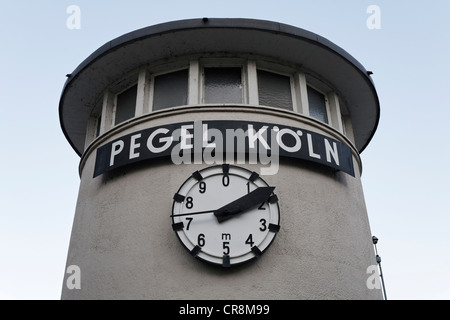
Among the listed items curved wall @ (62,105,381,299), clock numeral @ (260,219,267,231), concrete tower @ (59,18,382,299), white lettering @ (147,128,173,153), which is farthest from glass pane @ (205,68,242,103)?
clock numeral @ (260,219,267,231)

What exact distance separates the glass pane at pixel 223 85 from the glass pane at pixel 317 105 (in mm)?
1529

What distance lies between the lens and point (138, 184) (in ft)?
28.5

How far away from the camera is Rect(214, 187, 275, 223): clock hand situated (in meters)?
7.89

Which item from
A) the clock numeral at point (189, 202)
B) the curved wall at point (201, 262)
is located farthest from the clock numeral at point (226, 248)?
the clock numeral at point (189, 202)

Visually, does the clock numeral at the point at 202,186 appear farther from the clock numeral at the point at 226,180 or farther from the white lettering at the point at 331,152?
the white lettering at the point at 331,152

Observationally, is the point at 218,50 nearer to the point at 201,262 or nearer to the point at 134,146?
the point at 134,146

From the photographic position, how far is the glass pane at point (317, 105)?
1027cm

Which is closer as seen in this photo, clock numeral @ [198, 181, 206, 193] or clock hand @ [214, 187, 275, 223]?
clock hand @ [214, 187, 275, 223]

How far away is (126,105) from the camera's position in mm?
10297

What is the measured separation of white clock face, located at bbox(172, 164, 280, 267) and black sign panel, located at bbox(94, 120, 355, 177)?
379mm

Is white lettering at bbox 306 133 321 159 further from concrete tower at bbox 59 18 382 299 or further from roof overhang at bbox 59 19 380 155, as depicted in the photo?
roof overhang at bbox 59 19 380 155

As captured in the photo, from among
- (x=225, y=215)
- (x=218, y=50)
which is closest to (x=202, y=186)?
(x=225, y=215)
